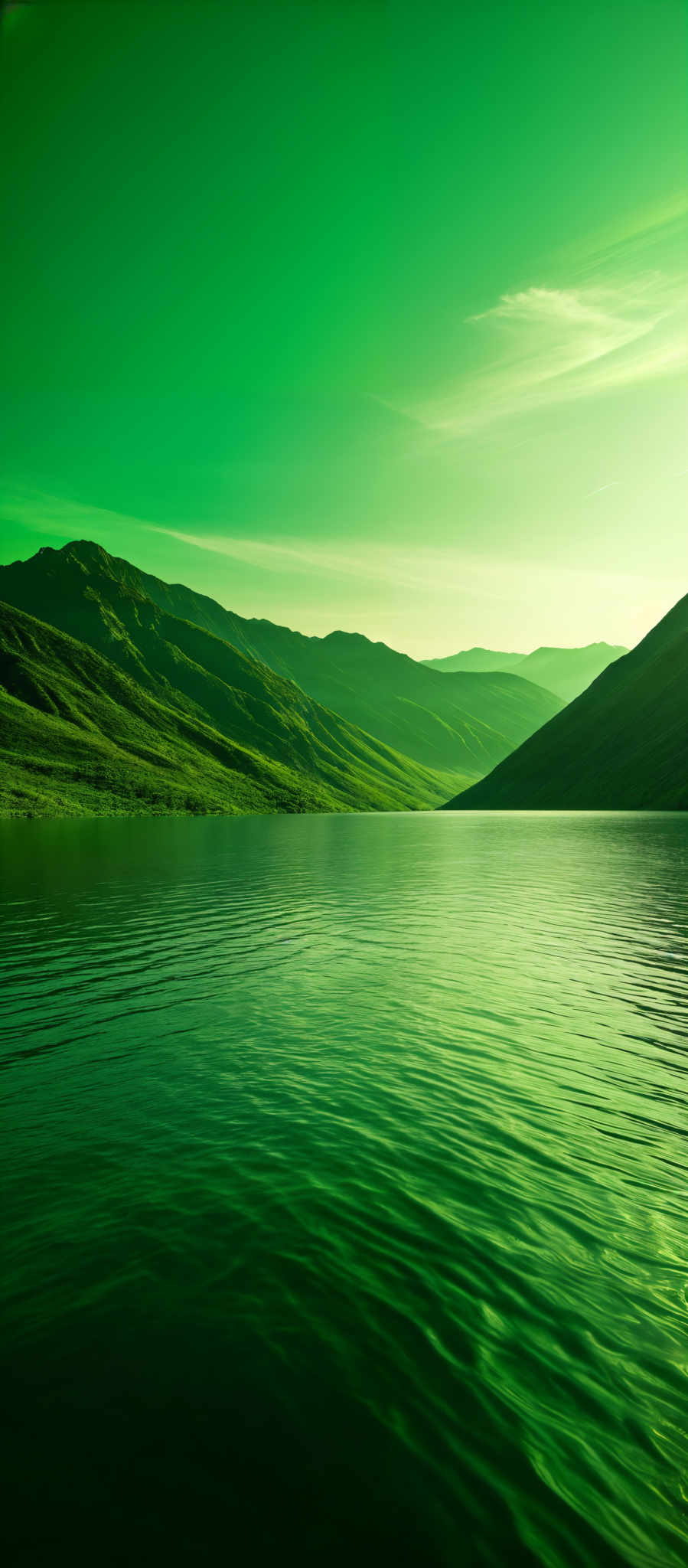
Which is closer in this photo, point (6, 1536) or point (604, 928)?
point (6, 1536)

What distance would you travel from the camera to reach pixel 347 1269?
10.5m

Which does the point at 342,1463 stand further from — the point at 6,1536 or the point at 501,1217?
the point at 501,1217

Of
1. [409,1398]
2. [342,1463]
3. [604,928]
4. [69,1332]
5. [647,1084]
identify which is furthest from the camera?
[604,928]

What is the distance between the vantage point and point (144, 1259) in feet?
34.9

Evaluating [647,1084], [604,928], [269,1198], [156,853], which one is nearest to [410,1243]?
[269,1198]

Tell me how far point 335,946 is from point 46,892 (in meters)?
29.0

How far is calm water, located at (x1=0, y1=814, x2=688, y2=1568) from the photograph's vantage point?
22.2ft

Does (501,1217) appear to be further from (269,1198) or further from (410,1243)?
(269,1198)

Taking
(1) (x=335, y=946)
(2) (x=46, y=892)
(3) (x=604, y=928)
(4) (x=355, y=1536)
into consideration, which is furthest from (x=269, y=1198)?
(2) (x=46, y=892)

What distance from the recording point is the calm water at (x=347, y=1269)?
678 centimetres

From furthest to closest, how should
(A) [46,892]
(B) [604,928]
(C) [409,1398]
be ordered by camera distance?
(A) [46,892], (B) [604,928], (C) [409,1398]

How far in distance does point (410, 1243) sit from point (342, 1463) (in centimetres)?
414

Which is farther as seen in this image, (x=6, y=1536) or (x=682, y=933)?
(x=682, y=933)

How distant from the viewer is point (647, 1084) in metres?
17.6
